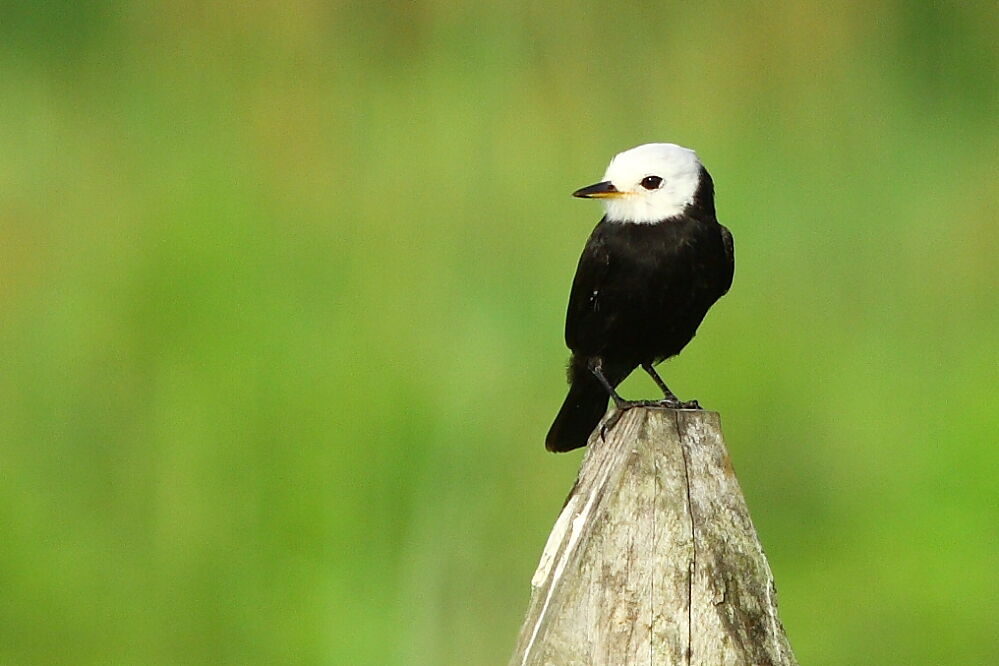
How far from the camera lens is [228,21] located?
4.67 m

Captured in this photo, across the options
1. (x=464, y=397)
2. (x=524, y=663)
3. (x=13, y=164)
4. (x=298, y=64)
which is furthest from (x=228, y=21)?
(x=524, y=663)

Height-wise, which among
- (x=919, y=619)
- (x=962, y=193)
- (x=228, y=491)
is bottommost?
(x=919, y=619)

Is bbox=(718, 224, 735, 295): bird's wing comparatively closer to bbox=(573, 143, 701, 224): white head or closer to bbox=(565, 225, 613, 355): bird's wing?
bbox=(573, 143, 701, 224): white head

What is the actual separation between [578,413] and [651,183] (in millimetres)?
598

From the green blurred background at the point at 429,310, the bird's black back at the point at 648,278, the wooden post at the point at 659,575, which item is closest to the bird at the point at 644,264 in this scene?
the bird's black back at the point at 648,278

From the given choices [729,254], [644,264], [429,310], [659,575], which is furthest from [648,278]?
[659,575]

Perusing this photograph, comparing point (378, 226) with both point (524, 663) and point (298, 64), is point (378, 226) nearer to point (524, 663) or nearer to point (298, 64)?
point (298, 64)

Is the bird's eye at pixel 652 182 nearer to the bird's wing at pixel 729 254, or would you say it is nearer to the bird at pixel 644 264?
the bird at pixel 644 264

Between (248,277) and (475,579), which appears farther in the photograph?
(248,277)

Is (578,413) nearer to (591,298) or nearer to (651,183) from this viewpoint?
(591,298)

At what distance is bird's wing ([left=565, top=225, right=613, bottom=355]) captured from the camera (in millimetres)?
3342

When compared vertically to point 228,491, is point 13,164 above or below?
above

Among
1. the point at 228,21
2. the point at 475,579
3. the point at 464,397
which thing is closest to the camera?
→ the point at 475,579

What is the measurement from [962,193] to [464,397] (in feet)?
5.81
